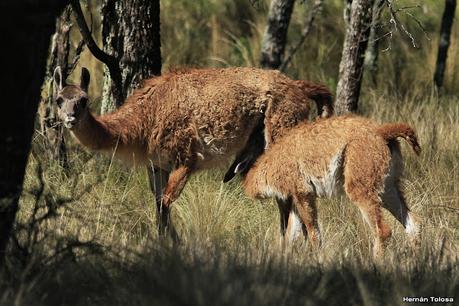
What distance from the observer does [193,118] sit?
8703 millimetres

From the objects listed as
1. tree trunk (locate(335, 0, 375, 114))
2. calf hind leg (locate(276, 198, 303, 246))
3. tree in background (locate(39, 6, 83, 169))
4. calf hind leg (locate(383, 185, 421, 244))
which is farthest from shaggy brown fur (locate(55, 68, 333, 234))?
calf hind leg (locate(383, 185, 421, 244))

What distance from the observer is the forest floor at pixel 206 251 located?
539 cm

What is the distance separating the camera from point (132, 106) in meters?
8.76

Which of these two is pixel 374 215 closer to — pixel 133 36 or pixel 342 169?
pixel 342 169

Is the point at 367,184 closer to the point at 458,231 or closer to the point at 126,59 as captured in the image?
the point at 458,231

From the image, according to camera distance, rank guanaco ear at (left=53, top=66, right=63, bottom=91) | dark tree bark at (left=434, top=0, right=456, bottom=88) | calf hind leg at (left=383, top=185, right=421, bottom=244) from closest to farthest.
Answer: calf hind leg at (left=383, top=185, right=421, bottom=244), guanaco ear at (left=53, top=66, right=63, bottom=91), dark tree bark at (left=434, top=0, right=456, bottom=88)

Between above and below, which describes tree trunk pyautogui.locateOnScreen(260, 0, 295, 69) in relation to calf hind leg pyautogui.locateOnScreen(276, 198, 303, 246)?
above

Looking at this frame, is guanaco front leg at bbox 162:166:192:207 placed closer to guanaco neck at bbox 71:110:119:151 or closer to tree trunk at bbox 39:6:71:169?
guanaco neck at bbox 71:110:119:151

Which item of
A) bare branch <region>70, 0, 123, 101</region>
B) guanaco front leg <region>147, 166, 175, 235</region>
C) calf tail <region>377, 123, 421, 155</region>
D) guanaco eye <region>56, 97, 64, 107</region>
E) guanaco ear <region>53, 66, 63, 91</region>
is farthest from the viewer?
bare branch <region>70, 0, 123, 101</region>

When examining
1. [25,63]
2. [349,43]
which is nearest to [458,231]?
[349,43]

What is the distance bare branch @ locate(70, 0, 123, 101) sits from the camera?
8945 mm

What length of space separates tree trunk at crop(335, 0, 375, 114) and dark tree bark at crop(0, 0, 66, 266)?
4.85m

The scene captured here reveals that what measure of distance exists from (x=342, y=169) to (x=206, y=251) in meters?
1.92

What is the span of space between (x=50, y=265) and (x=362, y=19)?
17.2ft
